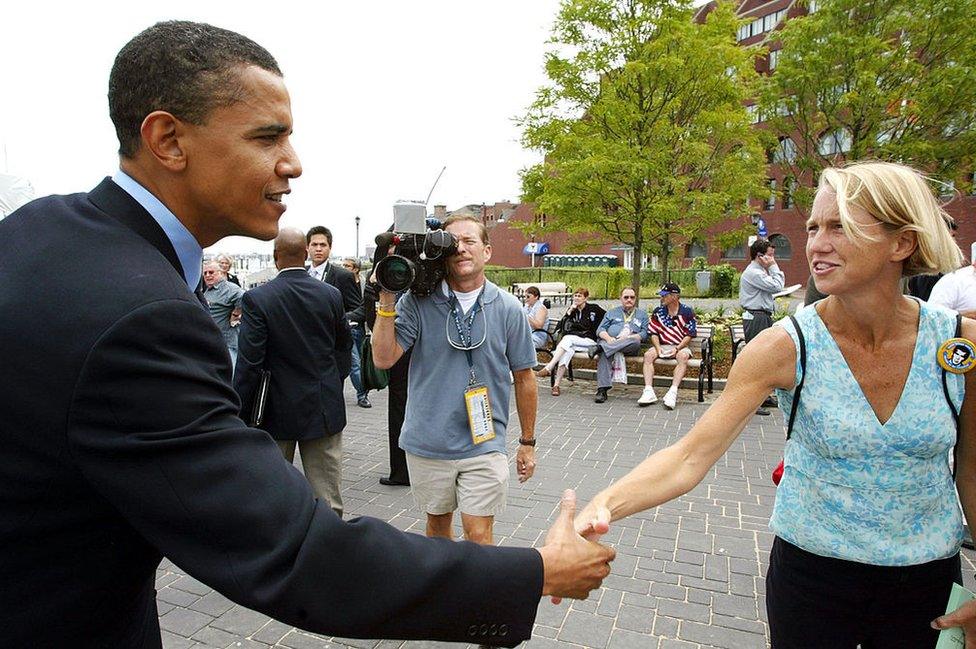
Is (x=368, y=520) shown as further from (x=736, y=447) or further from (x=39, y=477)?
(x=736, y=447)

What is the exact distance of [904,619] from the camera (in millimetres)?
1834

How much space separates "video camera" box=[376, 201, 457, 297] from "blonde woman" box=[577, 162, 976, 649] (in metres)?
1.77

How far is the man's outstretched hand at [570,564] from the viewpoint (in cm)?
135

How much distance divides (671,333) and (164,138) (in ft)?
30.7

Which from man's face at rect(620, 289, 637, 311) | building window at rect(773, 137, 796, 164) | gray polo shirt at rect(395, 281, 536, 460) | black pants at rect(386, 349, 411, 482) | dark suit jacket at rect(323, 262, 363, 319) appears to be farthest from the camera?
building window at rect(773, 137, 796, 164)

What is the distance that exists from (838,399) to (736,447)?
5.62 m

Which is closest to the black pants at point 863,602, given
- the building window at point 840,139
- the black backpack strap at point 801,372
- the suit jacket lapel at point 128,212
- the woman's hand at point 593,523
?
the black backpack strap at point 801,372

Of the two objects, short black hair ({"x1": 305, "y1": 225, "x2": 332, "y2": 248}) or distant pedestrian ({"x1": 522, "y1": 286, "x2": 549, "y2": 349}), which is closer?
short black hair ({"x1": 305, "y1": 225, "x2": 332, "y2": 248})

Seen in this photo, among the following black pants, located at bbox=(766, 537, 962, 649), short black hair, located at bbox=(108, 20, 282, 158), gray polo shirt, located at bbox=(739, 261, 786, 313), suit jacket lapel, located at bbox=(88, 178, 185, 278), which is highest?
short black hair, located at bbox=(108, 20, 282, 158)

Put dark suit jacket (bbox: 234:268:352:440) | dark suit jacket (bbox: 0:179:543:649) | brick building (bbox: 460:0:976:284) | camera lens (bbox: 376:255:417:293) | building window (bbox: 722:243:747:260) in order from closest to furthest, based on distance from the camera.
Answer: dark suit jacket (bbox: 0:179:543:649)
camera lens (bbox: 376:255:417:293)
dark suit jacket (bbox: 234:268:352:440)
brick building (bbox: 460:0:976:284)
building window (bbox: 722:243:747:260)

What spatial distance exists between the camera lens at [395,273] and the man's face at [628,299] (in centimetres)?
710

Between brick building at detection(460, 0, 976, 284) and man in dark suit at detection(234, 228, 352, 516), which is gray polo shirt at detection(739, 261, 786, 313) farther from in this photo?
man in dark suit at detection(234, 228, 352, 516)

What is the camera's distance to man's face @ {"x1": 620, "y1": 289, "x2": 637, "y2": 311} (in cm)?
992

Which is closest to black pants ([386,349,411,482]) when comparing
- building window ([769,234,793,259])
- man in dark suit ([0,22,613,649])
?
man in dark suit ([0,22,613,649])
